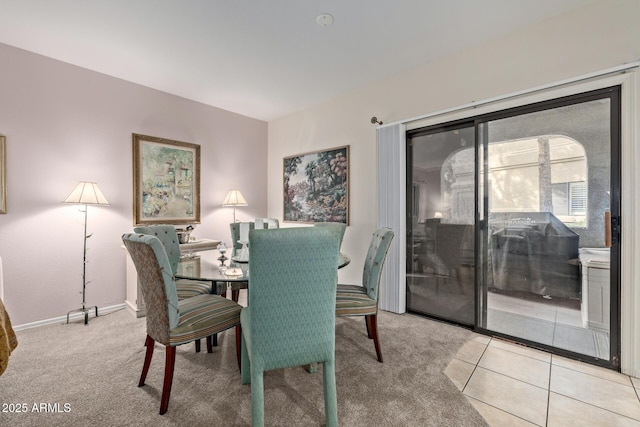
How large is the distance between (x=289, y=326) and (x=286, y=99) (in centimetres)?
333

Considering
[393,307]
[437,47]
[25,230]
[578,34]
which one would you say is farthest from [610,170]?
[25,230]

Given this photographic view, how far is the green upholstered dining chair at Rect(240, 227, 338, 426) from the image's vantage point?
4.43 ft

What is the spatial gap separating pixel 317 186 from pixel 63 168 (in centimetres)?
288

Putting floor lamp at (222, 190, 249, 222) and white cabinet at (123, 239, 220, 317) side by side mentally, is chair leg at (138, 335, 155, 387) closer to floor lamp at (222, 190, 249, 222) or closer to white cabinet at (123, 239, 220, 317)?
white cabinet at (123, 239, 220, 317)

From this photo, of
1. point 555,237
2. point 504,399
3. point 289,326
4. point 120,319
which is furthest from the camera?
point 120,319

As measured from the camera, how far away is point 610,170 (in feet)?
6.86

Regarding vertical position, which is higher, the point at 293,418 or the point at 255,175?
the point at 255,175

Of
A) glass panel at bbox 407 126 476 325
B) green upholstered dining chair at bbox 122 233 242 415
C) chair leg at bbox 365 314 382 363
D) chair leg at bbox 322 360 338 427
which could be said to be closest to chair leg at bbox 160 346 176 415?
green upholstered dining chair at bbox 122 233 242 415

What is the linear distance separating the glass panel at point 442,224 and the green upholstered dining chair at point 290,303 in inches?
76.7

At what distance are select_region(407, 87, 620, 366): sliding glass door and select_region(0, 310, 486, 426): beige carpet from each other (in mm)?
617

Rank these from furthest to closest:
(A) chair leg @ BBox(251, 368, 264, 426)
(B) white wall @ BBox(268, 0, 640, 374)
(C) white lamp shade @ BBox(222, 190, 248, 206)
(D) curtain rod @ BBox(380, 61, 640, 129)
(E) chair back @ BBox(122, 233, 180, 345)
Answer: (C) white lamp shade @ BBox(222, 190, 248, 206) → (B) white wall @ BBox(268, 0, 640, 374) → (D) curtain rod @ BBox(380, 61, 640, 129) → (E) chair back @ BBox(122, 233, 180, 345) → (A) chair leg @ BBox(251, 368, 264, 426)

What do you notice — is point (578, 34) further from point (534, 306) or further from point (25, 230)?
point (25, 230)

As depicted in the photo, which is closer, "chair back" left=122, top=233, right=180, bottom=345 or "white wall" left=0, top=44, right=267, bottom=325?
"chair back" left=122, top=233, right=180, bottom=345

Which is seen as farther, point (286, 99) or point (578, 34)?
point (286, 99)
